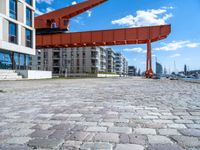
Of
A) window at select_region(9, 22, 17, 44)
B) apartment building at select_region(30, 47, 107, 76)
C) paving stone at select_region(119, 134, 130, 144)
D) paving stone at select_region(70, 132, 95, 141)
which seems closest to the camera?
paving stone at select_region(119, 134, 130, 144)

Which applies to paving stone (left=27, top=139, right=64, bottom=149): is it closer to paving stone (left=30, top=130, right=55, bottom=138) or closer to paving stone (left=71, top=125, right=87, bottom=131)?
paving stone (left=30, top=130, right=55, bottom=138)

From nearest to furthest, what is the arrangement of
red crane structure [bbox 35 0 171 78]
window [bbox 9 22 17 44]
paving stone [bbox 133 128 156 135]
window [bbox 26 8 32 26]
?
paving stone [bbox 133 128 156 135]
window [bbox 9 22 17 44]
window [bbox 26 8 32 26]
red crane structure [bbox 35 0 171 78]

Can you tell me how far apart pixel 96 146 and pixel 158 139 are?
844mm

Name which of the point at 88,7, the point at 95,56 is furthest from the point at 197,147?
the point at 95,56

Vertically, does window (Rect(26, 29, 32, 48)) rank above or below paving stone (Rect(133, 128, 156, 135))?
above

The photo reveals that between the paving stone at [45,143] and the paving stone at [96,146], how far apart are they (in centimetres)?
31

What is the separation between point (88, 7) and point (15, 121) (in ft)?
112

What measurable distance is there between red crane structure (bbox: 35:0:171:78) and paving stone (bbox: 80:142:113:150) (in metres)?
27.9

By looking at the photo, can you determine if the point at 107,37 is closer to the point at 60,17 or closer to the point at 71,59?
the point at 60,17

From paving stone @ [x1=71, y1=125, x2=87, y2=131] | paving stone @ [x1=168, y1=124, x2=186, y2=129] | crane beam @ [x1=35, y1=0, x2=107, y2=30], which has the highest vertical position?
crane beam @ [x1=35, y1=0, x2=107, y2=30]

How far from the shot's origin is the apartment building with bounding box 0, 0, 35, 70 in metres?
22.9

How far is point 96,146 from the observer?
2416mm

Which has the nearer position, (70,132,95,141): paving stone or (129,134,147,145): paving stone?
(129,134,147,145): paving stone

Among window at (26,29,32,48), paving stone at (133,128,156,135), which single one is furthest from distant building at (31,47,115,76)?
paving stone at (133,128,156,135)
